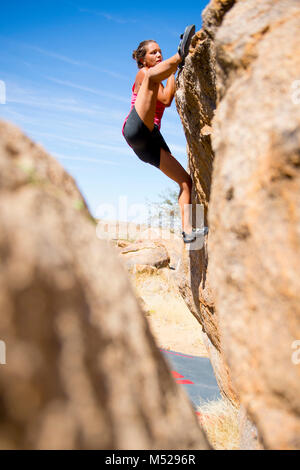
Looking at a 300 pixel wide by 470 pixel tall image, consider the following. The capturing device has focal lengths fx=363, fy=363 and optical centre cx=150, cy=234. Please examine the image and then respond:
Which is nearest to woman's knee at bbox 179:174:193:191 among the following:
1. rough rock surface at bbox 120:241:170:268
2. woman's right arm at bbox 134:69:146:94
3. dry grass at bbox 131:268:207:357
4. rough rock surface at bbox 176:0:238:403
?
rough rock surface at bbox 176:0:238:403

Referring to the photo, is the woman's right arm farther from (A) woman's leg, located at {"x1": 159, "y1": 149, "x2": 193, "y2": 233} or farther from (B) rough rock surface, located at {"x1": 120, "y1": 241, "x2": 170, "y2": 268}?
(B) rough rock surface, located at {"x1": 120, "y1": 241, "x2": 170, "y2": 268}

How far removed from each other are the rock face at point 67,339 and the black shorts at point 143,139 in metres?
2.15

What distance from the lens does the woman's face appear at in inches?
144

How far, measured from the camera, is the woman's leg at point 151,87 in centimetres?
295

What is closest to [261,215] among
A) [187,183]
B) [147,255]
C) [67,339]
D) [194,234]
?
[67,339]

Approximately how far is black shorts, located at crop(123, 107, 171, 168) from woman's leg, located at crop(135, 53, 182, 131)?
0.06 meters

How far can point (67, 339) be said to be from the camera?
930 mm

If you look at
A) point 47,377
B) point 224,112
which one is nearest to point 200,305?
point 224,112

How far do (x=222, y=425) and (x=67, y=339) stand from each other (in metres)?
2.27

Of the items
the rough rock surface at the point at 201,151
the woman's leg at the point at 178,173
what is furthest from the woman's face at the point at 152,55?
the woman's leg at the point at 178,173

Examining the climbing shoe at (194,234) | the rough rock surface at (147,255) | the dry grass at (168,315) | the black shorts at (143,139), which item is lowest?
the dry grass at (168,315)

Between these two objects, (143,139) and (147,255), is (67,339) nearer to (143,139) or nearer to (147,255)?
(143,139)

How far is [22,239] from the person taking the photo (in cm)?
92

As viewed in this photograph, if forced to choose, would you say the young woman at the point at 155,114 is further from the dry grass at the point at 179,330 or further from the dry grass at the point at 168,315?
the dry grass at the point at 168,315
